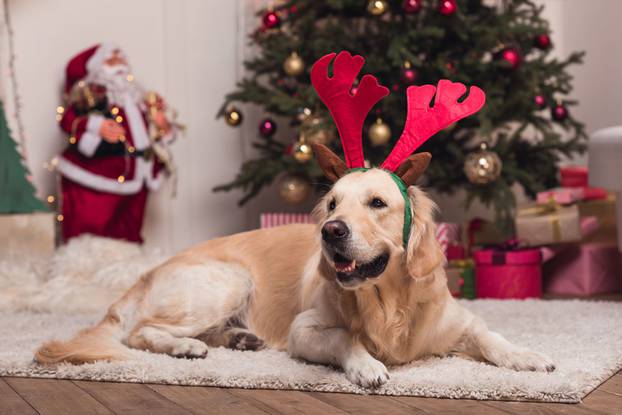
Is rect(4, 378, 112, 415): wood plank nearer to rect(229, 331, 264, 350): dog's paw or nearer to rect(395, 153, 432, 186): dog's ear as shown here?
rect(229, 331, 264, 350): dog's paw

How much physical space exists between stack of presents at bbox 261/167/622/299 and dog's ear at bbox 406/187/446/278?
1737 millimetres

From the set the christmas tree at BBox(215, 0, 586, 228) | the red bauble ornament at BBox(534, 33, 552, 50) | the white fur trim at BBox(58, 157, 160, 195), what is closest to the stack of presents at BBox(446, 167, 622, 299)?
the christmas tree at BBox(215, 0, 586, 228)

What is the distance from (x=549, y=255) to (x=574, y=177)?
703mm

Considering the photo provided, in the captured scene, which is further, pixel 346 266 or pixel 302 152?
pixel 302 152

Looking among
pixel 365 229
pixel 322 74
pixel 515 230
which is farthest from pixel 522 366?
pixel 515 230

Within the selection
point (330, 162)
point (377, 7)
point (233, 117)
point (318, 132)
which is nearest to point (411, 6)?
point (377, 7)

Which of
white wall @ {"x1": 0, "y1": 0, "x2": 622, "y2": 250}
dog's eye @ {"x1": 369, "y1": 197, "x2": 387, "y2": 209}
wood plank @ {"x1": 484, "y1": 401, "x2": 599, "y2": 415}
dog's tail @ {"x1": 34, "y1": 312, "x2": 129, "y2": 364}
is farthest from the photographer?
white wall @ {"x1": 0, "y1": 0, "x2": 622, "y2": 250}

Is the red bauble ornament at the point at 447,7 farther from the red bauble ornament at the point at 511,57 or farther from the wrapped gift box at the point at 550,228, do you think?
the wrapped gift box at the point at 550,228

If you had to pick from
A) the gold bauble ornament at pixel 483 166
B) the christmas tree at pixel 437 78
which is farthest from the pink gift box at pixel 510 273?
the gold bauble ornament at pixel 483 166

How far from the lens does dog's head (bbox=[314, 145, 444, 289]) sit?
2057 millimetres

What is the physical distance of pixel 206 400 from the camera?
203cm

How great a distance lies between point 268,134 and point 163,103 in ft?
2.18

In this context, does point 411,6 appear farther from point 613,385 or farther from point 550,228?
point 613,385

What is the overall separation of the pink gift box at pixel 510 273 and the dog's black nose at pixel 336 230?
2.02 metres
